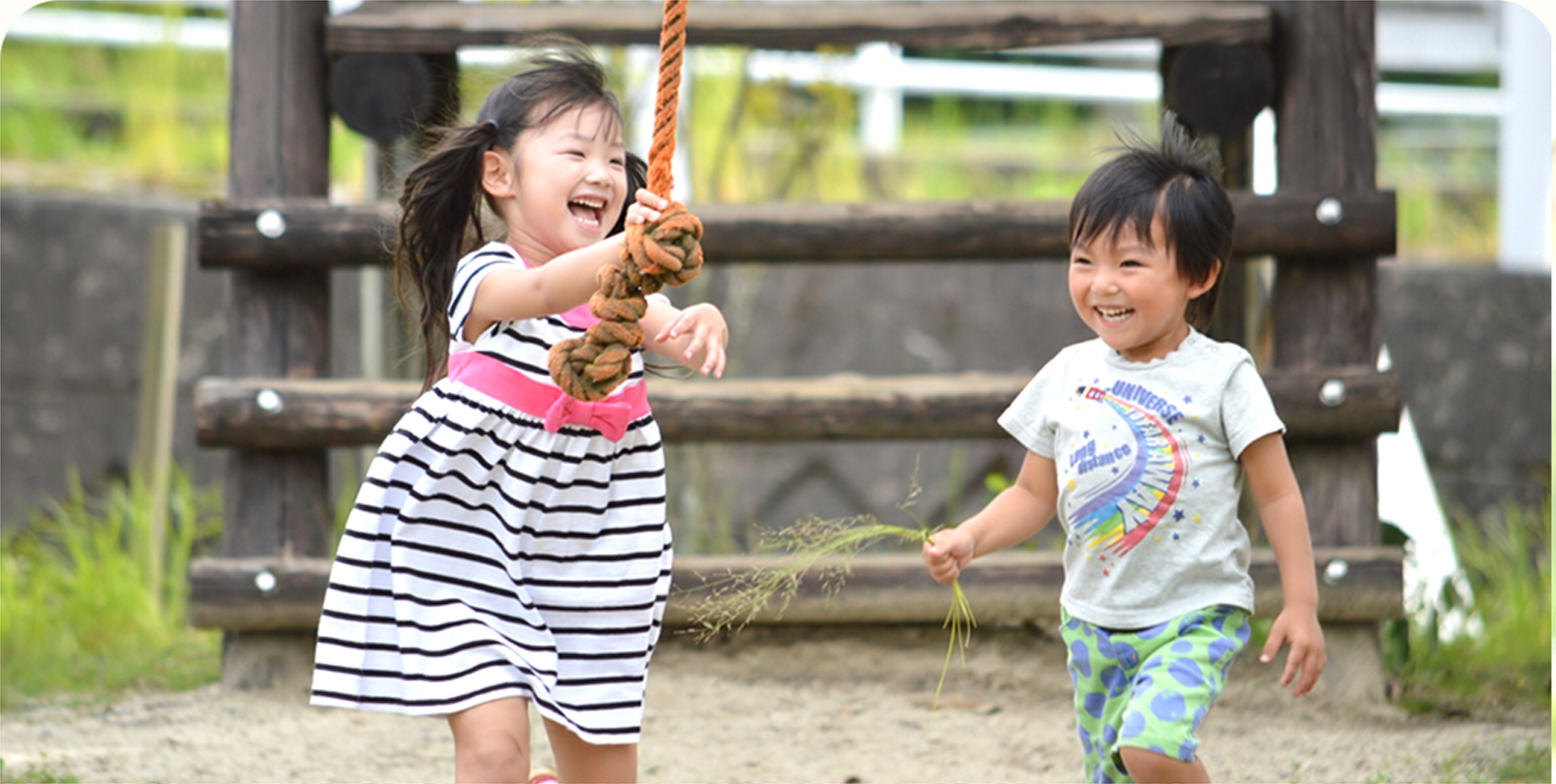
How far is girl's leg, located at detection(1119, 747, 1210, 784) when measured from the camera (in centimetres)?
220

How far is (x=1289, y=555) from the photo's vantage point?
227 cm

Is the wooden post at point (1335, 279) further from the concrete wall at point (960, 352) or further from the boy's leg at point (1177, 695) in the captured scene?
the concrete wall at point (960, 352)

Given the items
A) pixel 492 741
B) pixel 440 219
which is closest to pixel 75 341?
pixel 440 219

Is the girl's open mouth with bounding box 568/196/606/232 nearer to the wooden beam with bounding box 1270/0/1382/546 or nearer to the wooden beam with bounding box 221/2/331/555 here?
the wooden beam with bounding box 221/2/331/555

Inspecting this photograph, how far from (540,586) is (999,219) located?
76.0 inches

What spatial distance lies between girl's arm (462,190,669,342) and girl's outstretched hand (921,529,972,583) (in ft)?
2.21

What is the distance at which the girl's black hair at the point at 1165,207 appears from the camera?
7.52 ft

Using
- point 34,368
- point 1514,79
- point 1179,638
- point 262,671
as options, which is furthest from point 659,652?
point 1514,79

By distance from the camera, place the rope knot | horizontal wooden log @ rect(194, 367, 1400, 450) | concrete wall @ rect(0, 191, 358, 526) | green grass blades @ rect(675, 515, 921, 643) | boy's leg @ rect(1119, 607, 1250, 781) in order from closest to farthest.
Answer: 1. the rope knot
2. boy's leg @ rect(1119, 607, 1250, 781)
3. green grass blades @ rect(675, 515, 921, 643)
4. horizontal wooden log @ rect(194, 367, 1400, 450)
5. concrete wall @ rect(0, 191, 358, 526)

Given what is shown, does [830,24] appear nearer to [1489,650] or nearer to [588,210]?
[588,210]

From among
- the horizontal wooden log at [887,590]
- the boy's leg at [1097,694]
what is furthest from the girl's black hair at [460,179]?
the horizontal wooden log at [887,590]

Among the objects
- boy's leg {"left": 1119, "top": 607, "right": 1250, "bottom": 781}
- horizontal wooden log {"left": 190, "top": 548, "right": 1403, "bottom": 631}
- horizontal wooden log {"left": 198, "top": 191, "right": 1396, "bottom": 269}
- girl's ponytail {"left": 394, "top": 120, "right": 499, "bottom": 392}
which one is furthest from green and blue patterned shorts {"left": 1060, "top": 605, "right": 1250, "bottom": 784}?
horizontal wooden log {"left": 198, "top": 191, "right": 1396, "bottom": 269}

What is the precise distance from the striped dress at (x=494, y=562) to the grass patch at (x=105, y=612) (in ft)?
6.77

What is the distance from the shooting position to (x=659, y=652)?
414 centimetres
